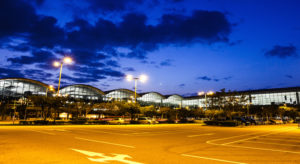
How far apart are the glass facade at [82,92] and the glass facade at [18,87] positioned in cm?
811

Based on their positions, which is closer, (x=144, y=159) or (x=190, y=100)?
(x=144, y=159)

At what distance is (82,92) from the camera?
72438 millimetres

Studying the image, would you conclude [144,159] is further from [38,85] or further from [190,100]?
[190,100]

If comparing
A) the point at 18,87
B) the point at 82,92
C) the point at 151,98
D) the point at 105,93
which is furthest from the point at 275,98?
the point at 18,87

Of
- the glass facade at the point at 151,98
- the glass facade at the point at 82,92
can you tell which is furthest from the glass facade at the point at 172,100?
the glass facade at the point at 82,92

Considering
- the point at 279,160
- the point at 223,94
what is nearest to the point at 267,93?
the point at 223,94

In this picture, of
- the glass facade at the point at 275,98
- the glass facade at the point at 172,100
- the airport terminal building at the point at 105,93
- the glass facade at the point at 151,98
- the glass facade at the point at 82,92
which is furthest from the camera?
the glass facade at the point at 172,100

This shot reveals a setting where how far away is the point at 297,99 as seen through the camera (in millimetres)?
70750

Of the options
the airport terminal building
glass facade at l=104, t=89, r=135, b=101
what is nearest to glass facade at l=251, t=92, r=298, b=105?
the airport terminal building

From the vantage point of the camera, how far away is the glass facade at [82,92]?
231 ft

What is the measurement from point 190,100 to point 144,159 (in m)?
103

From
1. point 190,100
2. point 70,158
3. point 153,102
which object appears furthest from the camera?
point 190,100

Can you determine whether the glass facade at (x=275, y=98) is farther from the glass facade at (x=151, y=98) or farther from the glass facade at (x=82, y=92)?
the glass facade at (x=82, y=92)

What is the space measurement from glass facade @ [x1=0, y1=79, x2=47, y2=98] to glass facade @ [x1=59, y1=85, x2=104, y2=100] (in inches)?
319
